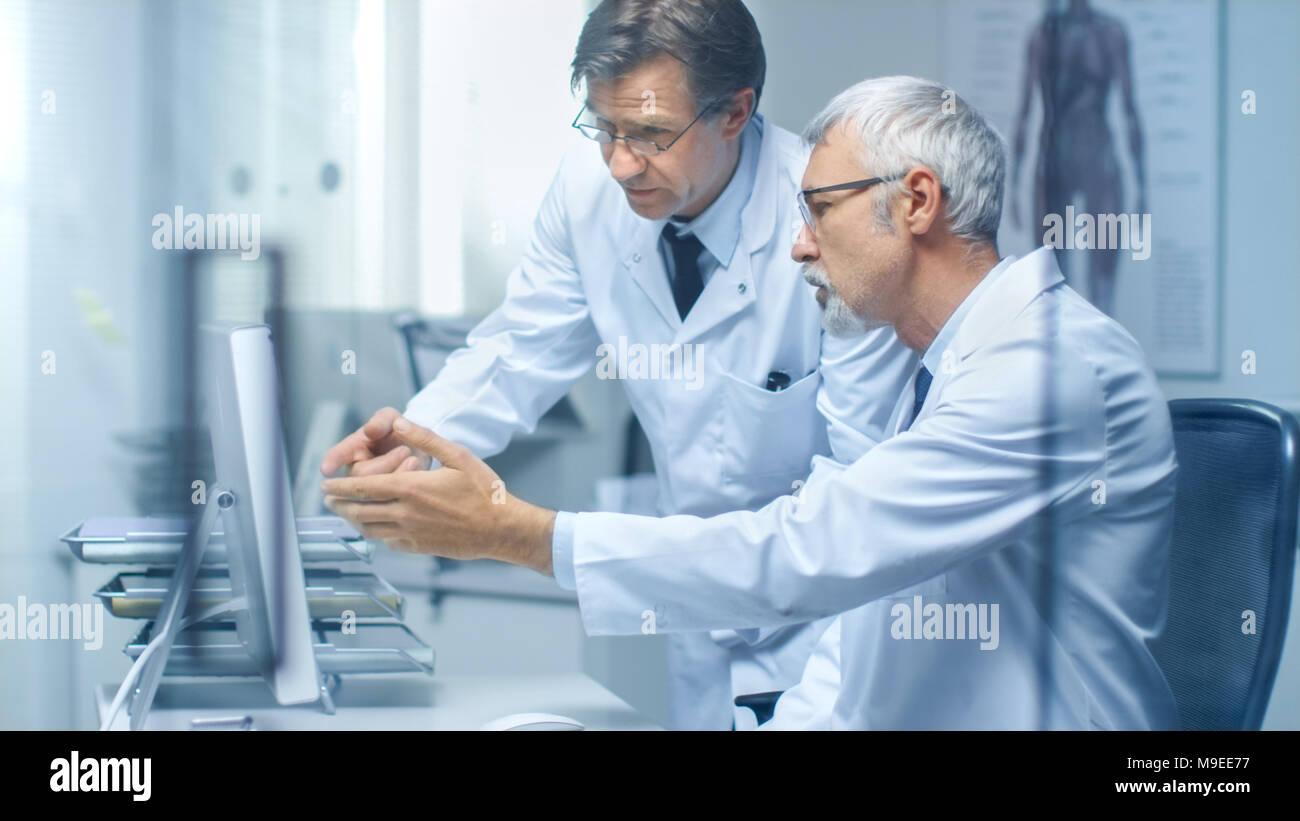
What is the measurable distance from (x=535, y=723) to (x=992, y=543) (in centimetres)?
48

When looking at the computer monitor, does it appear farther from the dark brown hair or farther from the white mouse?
the dark brown hair

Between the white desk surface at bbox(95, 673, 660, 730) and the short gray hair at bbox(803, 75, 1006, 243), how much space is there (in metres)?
0.62

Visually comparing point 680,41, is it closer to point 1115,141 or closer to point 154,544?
point 1115,141

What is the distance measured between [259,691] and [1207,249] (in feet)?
4.48

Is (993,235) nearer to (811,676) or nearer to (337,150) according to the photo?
(811,676)

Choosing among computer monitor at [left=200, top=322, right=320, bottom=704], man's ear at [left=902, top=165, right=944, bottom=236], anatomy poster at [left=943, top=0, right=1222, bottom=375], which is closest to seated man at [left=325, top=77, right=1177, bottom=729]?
man's ear at [left=902, top=165, right=944, bottom=236]

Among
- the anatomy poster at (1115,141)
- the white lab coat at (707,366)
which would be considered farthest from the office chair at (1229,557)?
the white lab coat at (707,366)

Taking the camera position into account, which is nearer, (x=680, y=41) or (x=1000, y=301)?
(x=1000, y=301)

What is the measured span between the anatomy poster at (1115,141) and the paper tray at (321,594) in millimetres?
833

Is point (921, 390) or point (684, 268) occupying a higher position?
point (684, 268)

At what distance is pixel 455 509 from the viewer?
3.00 ft

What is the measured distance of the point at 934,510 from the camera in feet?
2.77

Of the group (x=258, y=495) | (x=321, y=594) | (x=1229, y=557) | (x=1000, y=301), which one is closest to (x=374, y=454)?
(x=321, y=594)
